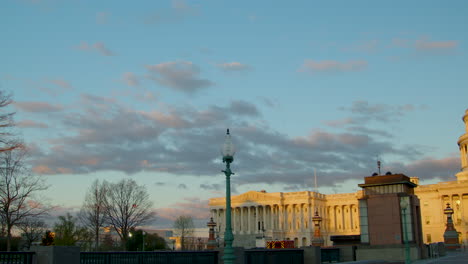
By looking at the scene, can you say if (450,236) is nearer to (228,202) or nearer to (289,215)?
(228,202)

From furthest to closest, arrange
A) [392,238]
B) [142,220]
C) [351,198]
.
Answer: [351,198]
[142,220]
[392,238]

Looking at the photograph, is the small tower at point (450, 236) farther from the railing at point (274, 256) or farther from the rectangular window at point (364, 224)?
the railing at point (274, 256)

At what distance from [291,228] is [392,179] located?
372 feet

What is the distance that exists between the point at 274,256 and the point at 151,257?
9.52 metres

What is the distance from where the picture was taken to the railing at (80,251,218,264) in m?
19.3

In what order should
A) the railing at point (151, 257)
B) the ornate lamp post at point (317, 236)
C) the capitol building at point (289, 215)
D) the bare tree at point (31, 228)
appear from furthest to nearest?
the capitol building at point (289, 215)
the bare tree at point (31, 228)
the ornate lamp post at point (317, 236)
the railing at point (151, 257)

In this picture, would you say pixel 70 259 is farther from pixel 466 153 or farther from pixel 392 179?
pixel 466 153

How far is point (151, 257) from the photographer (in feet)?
72.8

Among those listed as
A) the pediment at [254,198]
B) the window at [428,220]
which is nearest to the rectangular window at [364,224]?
the window at [428,220]

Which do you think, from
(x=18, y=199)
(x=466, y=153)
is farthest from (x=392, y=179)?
(x=466, y=153)

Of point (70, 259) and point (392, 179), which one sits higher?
point (392, 179)

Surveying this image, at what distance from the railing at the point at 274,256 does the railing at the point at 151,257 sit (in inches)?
88.8

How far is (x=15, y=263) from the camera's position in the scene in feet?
52.8

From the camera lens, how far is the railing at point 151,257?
19.3 m
